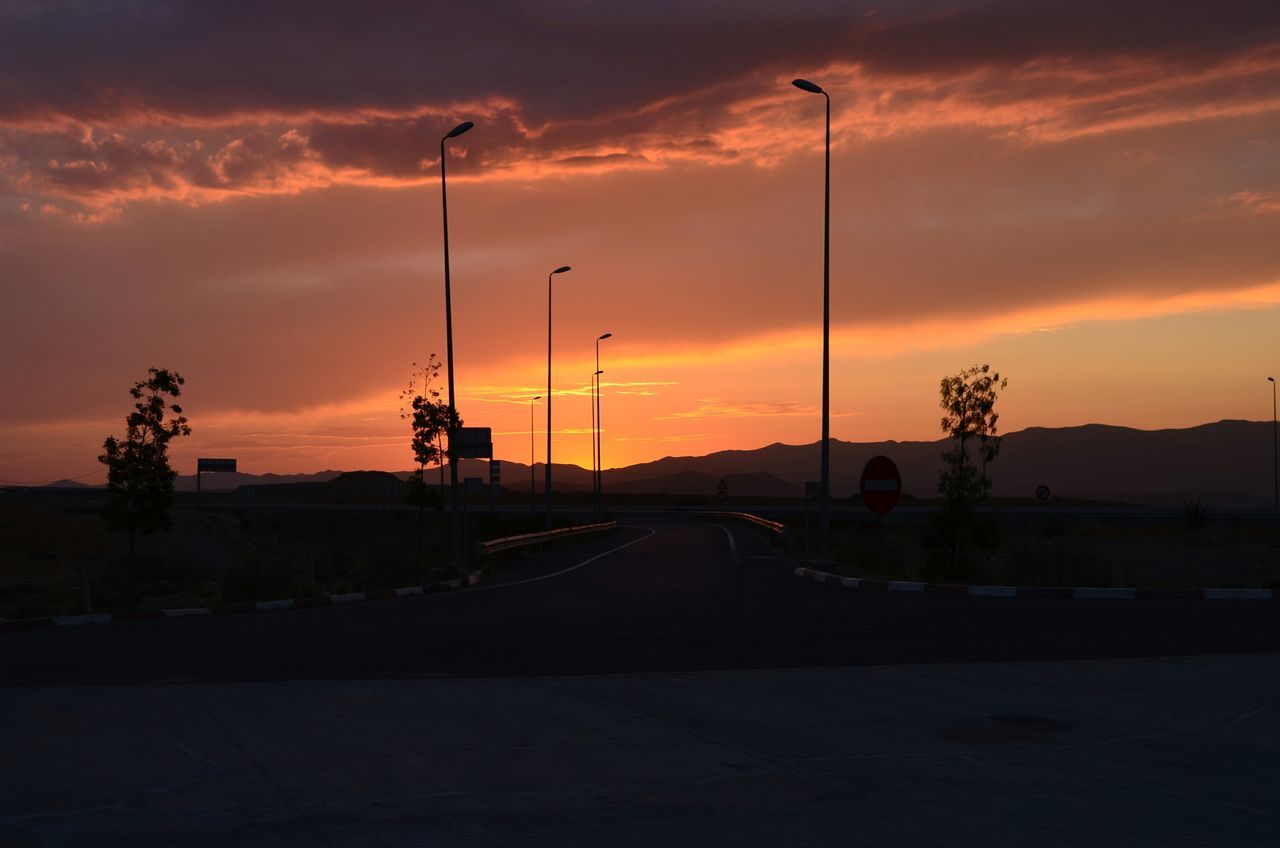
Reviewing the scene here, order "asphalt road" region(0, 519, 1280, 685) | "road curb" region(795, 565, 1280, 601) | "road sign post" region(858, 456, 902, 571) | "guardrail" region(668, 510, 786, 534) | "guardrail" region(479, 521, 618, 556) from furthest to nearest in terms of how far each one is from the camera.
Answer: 1. "guardrail" region(668, 510, 786, 534)
2. "guardrail" region(479, 521, 618, 556)
3. "road sign post" region(858, 456, 902, 571)
4. "road curb" region(795, 565, 1280, 601)
5. "asphalt road" region(0, 519, 1280, 685)

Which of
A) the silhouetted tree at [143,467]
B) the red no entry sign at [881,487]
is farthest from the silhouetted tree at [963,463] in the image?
the silhouetted tree at [143,467]

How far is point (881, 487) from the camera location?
28297 millimetres

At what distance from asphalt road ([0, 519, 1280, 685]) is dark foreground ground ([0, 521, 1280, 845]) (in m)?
0.11

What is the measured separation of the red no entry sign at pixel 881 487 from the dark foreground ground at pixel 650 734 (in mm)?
9637

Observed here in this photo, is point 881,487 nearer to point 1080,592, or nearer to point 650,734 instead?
point 1080,592

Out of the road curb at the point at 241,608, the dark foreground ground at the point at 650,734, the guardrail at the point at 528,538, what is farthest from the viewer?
the guardrail at the point at 528,538

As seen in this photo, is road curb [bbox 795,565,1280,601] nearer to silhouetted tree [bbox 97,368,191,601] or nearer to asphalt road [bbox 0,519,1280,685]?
asphalt road [bbox 0,519,1280,685]

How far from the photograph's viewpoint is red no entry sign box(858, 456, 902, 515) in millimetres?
28084

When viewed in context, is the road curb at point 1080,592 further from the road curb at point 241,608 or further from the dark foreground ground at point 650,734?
the road curb at point 241,608

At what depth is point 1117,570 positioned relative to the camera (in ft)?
120

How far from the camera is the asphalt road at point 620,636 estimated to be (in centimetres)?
1375

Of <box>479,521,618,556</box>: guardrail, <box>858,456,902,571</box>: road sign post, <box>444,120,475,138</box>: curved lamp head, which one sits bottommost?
<box>479,521,618,556</box>: guardrail

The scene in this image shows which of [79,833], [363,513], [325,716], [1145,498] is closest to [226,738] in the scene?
[325,716]

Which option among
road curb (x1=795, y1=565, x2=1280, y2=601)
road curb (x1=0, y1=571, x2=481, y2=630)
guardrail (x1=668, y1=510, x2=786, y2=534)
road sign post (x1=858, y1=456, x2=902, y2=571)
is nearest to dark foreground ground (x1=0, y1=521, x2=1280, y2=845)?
road curb (x1=0, y1=571, x2=481, y2=630)
